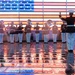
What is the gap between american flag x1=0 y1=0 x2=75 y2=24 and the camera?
25969 mm

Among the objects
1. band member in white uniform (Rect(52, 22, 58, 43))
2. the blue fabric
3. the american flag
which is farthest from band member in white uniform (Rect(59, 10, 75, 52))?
the blue fabric

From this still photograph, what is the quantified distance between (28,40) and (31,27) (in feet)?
5.25

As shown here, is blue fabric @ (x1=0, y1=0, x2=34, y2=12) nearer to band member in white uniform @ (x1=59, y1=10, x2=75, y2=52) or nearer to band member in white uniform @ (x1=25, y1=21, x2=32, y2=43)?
band member in white uniform @ (x1=25, y1=21, x2=32, y2=43)

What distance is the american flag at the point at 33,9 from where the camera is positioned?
85.2ft

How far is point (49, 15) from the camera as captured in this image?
26141 mm

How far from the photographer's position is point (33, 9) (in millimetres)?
26375

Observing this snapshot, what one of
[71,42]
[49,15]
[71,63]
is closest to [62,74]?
[71,63]

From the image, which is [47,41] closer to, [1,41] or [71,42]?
[1,41]

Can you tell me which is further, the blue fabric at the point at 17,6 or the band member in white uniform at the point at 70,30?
the blue fabric at the point at 17,6

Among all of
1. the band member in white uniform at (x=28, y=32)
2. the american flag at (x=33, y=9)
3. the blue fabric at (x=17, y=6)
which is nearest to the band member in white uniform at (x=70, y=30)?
the band member in white uniform at (x=28, y=32)

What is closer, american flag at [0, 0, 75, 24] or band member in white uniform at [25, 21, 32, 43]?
band member in white uniform at [25, 21, 32, 43]

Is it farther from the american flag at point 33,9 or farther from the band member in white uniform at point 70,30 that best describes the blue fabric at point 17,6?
the band member in white uniform at point 70,30

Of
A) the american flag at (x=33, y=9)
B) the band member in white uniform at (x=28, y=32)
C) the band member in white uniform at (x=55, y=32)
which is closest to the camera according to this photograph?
the band member in white uniform at (x=28, y=32)

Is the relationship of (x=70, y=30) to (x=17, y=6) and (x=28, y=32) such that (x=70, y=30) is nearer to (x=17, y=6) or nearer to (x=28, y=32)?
(x=28, y=32)
